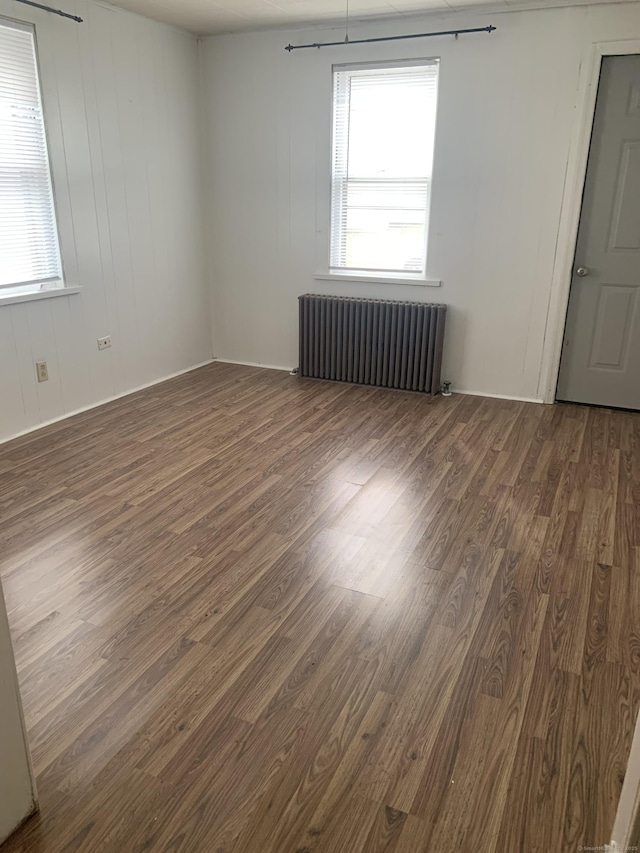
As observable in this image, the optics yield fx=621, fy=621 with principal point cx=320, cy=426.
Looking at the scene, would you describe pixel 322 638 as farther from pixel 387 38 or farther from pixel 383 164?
pixel 387 38

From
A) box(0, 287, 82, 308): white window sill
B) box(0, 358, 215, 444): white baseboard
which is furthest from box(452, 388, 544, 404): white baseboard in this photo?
box(0, 287, 82, 308): white window sill

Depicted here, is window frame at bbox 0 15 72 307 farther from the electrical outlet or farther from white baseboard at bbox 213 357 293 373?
white baseboard at bbox 213 357 293 373

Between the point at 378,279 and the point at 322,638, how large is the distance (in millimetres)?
3364

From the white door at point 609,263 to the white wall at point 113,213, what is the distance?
9.98 ft

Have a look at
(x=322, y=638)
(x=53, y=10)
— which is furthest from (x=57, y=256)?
(x=322, y=638)

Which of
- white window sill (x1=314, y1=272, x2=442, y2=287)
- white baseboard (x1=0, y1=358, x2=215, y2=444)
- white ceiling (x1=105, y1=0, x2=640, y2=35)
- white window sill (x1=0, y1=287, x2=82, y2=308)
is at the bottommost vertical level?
white baseboard (x1=0, y1=358, x2=215, y2=444)

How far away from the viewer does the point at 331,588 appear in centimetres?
240

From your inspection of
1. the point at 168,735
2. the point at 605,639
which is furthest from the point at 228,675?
the point at 605,639

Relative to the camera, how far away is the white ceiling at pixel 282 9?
3.95 metres

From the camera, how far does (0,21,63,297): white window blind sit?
3.52 metres

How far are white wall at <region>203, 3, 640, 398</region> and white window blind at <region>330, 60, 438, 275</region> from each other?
4.0 inches

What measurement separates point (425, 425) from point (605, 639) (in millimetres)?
2171

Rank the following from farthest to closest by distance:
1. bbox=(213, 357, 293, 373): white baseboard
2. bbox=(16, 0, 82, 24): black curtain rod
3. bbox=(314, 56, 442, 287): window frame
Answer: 1. bbox=(213, 357, 293, 373): white baseboard
2. bbox=(314, 56, 442, 287): window frame
3. bbox=(16, 0, 82, 24): black curtain rod

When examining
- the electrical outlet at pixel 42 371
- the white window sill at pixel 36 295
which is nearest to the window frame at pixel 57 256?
the white window sill at pixel 36 295
